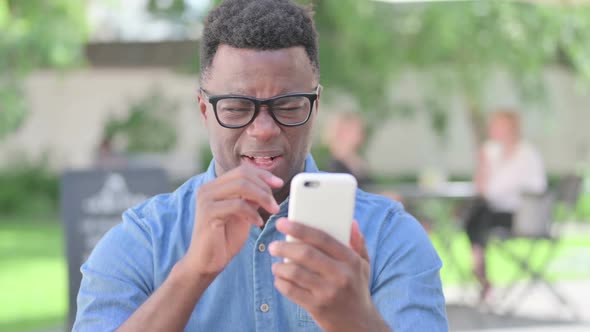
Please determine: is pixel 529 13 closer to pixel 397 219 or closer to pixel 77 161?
pixel 397 219

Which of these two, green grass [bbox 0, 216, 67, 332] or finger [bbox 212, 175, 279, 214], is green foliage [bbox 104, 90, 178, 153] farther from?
finger [bbox 212, 175, 279, 214]

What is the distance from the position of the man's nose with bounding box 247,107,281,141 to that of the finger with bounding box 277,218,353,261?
0.36 meters

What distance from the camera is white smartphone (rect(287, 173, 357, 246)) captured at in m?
1.70

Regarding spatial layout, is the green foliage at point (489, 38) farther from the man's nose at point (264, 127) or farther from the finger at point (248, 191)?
the finger at point (248, 191)

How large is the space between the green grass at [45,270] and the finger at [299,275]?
7.52 meters

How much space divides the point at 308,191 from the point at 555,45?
39.5 ft

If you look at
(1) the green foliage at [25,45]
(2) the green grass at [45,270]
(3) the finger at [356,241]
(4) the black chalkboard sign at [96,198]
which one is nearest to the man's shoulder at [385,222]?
(3) the finger at [356,241]

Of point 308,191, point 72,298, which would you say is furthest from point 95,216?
point 308,191

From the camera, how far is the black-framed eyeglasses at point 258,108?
1966mm

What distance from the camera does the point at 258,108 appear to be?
1.97 m

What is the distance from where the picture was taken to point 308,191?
171 cm

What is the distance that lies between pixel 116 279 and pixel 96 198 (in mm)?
4453

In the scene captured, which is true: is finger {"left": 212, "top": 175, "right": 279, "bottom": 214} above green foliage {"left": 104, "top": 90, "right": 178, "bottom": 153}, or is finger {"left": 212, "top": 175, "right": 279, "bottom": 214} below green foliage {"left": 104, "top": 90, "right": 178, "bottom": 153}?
above

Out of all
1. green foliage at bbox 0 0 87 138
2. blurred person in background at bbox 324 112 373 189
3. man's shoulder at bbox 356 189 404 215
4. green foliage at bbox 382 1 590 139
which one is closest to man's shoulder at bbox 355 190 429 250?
man's shoulder at bbox 356 189 404 215
